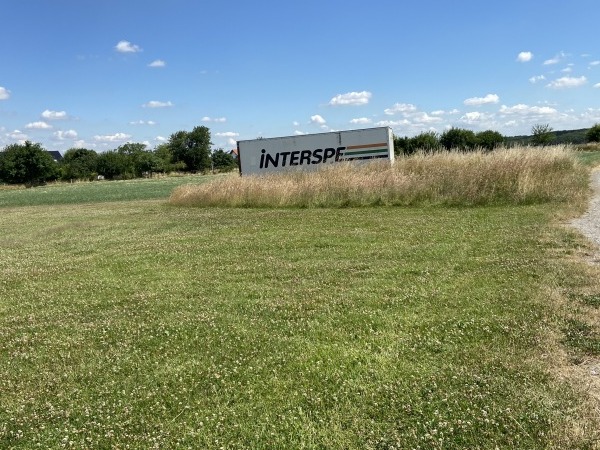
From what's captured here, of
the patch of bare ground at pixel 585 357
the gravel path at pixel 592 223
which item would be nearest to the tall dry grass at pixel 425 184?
the gravel path at pixel 592 223

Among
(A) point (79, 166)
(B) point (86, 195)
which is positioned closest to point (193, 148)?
(A) point (79, 166)

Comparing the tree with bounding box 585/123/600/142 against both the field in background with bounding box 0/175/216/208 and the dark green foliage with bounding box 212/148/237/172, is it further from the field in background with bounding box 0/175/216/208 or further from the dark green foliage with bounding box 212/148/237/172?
the dark green foliage with bounding box 212/148/237/172

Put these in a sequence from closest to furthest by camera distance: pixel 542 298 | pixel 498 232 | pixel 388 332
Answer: pixel 388 332 < pixel 542 298 < pixel 498 232

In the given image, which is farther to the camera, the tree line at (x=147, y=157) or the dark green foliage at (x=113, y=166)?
the dark green foliage at (x=113, y=166)

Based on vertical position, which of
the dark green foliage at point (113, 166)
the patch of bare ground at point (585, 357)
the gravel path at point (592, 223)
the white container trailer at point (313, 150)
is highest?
the dark green foliage at point (113, 166)

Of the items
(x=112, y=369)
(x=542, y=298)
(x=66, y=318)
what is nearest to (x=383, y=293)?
(x=542, y=298)

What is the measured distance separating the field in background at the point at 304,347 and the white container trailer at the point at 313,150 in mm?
13886

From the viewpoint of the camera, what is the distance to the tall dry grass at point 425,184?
1485cm

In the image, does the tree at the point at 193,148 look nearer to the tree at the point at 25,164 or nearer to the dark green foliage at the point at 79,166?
the dark green foliage at the point at 79,166

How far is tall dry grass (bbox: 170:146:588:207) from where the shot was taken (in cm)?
1485

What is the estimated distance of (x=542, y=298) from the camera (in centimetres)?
539

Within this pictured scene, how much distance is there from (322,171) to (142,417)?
16251 millimetres

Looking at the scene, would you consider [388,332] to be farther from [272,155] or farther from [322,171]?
[272,155]

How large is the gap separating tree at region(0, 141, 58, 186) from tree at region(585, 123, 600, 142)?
8049 centimetres
